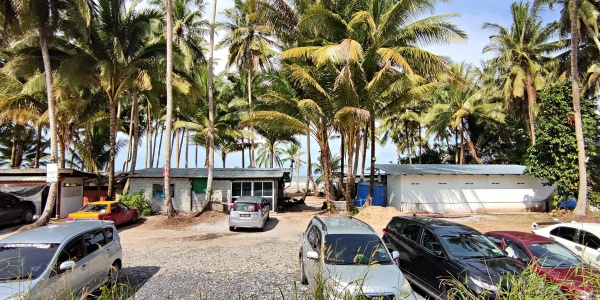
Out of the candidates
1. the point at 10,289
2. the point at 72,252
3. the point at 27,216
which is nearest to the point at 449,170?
the point at 72,252

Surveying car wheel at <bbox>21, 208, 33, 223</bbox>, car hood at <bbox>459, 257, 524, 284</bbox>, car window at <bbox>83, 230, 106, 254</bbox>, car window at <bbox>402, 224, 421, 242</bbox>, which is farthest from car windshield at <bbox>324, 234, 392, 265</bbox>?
car wheel at <bbox>21, 208, 33, 223</bbox>

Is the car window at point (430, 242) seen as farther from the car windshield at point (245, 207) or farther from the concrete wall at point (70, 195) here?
the concrete wall at point (70, 195)

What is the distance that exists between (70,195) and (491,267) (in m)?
21.6

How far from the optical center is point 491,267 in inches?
256

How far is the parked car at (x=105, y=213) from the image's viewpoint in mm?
15047

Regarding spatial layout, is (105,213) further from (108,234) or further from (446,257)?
(446,257)

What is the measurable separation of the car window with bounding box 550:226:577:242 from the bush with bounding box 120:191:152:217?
63.3 feet

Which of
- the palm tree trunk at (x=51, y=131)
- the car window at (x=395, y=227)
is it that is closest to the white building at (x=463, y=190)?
the car window at (x=395, y=227)

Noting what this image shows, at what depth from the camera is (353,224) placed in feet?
26.6

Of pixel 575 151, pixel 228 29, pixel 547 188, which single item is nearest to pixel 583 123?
pixel 575 151

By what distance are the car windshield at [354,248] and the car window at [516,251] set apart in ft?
9.86

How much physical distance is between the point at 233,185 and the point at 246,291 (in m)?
15.7

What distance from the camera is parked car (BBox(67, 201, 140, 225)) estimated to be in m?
15.0

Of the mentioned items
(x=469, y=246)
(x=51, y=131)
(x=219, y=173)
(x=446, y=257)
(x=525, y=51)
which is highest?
(x=525, y=51)
